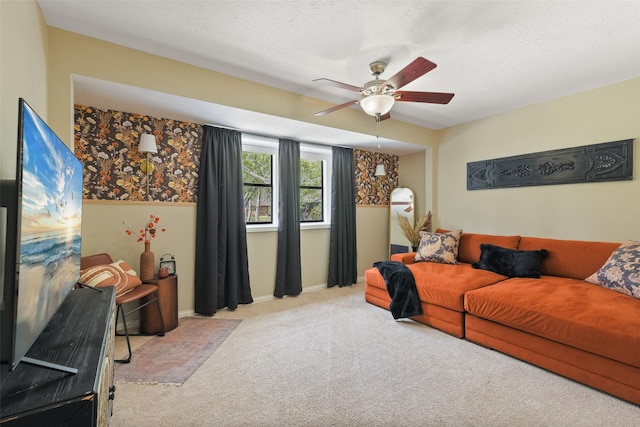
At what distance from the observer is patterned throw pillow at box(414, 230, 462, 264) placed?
3662 mm

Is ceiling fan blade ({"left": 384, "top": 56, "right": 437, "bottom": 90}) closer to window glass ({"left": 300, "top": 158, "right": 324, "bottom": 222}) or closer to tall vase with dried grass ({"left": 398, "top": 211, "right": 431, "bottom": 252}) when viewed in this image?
window glass ({"left": 300, "top": 158, "right": 324, "bottom": 222})

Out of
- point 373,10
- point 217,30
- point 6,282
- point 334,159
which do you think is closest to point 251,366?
point 6,282

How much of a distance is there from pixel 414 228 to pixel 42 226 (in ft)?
14.7

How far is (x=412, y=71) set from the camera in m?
2.00

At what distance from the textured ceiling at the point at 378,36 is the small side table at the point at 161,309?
6.72 feet

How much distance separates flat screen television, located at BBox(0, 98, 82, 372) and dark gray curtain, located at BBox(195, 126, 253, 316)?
1.99 meters

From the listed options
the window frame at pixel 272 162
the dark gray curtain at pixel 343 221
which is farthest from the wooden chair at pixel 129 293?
the dark gray curtain at pixel 343 221

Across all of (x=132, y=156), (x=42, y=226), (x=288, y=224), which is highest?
(x=132, y=156)

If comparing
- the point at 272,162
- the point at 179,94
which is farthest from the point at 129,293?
the point at 272,162

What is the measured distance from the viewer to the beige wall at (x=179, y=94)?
84.0 inches

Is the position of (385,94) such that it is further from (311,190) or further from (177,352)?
(177,352)

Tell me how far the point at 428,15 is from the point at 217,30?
1.48 metres

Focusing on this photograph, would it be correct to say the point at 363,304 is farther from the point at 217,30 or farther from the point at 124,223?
the point at 217,30

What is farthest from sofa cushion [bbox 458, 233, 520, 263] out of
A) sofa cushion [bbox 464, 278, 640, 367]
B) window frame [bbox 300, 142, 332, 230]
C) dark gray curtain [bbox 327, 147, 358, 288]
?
window frame [bbox 300, 142, 332, 230]
